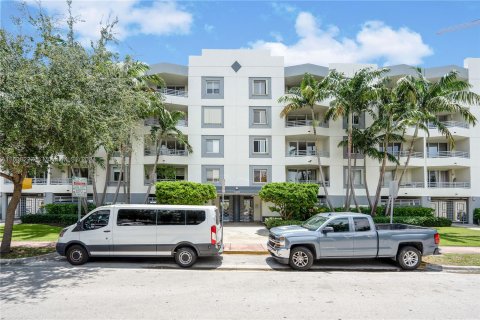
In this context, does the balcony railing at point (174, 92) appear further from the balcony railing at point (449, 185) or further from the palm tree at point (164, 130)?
the balcony railing at point (449, 185)

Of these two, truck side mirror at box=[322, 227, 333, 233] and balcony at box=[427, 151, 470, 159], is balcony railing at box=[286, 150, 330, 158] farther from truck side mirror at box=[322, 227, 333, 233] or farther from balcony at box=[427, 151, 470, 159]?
truck side mirror at box=[322, 227, 333, 233]

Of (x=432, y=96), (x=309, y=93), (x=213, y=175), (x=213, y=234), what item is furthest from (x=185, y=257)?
(x=432, y=96)

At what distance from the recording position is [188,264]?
37.0 ft

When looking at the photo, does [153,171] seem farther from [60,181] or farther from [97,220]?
[97,220]

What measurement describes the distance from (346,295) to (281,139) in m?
21.2

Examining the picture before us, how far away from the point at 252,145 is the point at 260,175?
2645 millimetres

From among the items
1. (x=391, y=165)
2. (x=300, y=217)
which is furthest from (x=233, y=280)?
(x=391, y=165)

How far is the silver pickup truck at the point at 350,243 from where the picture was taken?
1125cm

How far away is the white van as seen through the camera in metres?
11.4

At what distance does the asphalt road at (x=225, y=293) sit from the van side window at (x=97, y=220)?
4.21ft

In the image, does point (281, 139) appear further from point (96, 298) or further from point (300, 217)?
point (96, 298)

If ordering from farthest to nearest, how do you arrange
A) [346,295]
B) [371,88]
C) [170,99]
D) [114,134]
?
[170,99] → [371,88] → [114,134] → [346,295]

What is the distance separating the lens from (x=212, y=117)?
29.0 meters

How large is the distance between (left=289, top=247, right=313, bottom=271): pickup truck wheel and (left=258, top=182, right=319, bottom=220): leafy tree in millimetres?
11152
